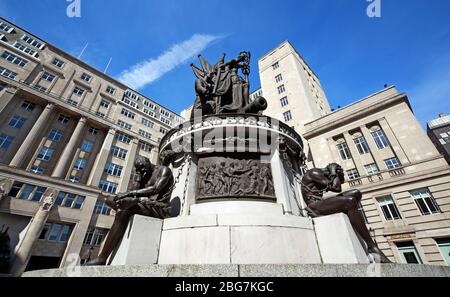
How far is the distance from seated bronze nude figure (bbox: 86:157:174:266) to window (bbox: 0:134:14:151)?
38037 millimetres

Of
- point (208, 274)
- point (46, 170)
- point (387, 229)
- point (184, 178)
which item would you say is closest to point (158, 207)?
point (184, 178)

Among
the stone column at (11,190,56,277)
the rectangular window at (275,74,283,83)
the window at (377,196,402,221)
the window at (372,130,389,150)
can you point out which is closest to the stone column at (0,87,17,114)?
the stone column at (11,190,56,277)

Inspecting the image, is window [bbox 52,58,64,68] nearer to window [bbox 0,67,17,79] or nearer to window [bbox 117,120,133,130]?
window [bbox 0,67,17,79]

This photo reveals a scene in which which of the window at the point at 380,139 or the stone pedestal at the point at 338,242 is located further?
the window at the point at 380,139

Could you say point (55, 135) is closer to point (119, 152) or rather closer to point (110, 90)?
point (119, 152)

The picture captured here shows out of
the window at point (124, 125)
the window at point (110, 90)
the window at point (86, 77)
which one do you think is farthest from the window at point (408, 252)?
the window at point (86, 77)

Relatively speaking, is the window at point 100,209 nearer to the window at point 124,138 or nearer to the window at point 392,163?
the window at point 124,138

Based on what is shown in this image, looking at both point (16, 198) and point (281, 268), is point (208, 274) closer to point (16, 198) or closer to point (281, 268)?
point (281, 268)

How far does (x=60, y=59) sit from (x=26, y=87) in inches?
528

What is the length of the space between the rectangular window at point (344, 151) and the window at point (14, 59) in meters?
57.9

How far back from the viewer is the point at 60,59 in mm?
42875

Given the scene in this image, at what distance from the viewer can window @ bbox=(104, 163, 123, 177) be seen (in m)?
37.9

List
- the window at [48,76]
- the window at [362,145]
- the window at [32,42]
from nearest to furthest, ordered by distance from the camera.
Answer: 1. the window at [362,145]
2. the window at [48,76]
3. the window at [32,42]

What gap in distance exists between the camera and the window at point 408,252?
1891 centimetres
